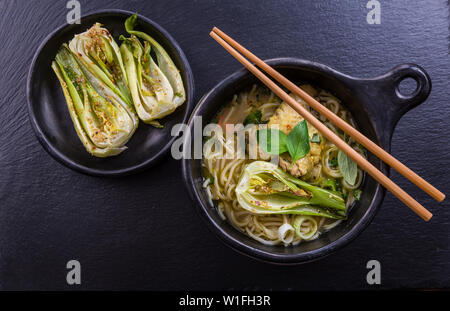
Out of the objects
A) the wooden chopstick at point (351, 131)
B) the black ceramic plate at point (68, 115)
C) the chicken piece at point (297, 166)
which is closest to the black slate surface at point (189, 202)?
the black ceramic plate at point (68, 115)

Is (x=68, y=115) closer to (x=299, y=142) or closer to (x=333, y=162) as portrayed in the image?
(x=299, y=142)

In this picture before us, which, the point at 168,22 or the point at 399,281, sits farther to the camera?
the point at 168,22

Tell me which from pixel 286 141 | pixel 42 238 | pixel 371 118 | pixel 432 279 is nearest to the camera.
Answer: pixel 371 118

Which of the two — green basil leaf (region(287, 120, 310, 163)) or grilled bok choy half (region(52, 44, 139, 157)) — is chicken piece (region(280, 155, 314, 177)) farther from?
grilled bok choy half (region(52, 44, 139, 157))

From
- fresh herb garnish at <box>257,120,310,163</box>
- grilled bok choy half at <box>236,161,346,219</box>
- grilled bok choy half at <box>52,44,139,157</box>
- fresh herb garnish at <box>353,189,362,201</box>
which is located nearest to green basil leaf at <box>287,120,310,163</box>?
fresh herb garnish at <box>257,120,310,163</box>

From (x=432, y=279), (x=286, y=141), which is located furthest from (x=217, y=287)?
(x=432, y=279)
